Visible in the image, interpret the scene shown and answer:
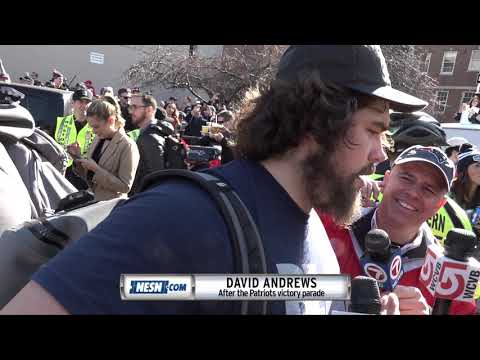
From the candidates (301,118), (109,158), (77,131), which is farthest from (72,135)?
(301,118)

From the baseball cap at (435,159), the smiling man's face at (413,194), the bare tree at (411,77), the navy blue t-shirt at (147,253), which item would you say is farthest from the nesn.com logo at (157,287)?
the bare tree at (411,77)

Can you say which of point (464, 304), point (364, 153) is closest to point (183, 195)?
point (364, 153)

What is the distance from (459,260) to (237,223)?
25.5 inches

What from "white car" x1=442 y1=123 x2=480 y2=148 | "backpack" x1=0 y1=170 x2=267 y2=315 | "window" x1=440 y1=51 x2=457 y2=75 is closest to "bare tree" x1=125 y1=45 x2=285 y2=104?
"window" x1=440 y1=51 x2=457 y2=75

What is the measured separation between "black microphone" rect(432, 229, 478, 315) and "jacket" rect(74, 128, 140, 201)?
185cm

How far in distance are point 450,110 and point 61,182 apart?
551 inches

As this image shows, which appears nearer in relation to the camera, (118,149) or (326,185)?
(326,185)

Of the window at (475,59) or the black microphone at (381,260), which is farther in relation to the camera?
the window at (475,59)

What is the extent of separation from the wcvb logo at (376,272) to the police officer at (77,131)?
7.67 ft

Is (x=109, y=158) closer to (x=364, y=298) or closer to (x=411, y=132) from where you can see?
(x=411, y=132)

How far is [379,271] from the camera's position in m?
1.15

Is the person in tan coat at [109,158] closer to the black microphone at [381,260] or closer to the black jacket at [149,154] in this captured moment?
the black jacket at [149,154]

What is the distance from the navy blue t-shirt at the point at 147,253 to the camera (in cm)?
65

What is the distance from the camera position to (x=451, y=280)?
1053mm
